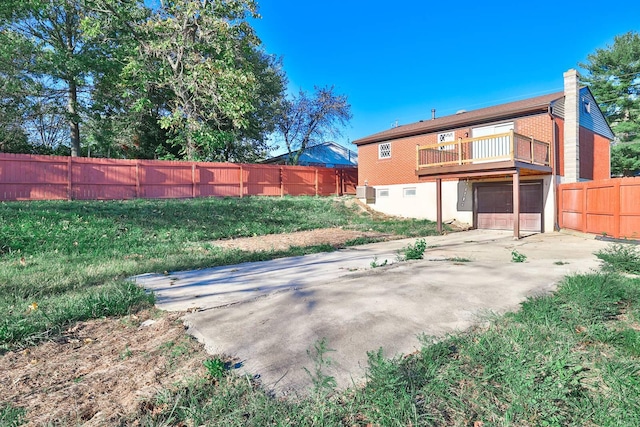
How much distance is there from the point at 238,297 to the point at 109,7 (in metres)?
18.7

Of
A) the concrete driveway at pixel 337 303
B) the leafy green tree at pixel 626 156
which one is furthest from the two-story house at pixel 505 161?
the leafy green tree at pixel 626 156

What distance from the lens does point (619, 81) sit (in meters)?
26.2

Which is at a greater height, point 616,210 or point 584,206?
point 584,206

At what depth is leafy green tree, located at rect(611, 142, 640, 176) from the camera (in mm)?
23750

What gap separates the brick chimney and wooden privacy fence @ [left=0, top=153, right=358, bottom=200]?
12.9 metres

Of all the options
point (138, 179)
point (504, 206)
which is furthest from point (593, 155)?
point (138, 179)

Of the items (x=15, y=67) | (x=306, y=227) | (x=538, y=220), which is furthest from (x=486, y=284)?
(x=15, y=67)

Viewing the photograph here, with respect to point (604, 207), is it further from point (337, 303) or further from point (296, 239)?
point (337, 303)

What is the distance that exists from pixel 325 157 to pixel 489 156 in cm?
2154

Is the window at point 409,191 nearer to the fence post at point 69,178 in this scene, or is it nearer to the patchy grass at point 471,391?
the patchy grass at point 471,391

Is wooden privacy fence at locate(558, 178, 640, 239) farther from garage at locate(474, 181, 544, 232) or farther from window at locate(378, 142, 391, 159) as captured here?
window at locate(378, 142, 391, 159)

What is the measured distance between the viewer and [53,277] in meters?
5.30

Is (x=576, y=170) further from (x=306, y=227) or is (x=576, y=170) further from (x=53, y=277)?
(x=53, y=277)

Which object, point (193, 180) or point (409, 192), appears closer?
point (193, 180)
